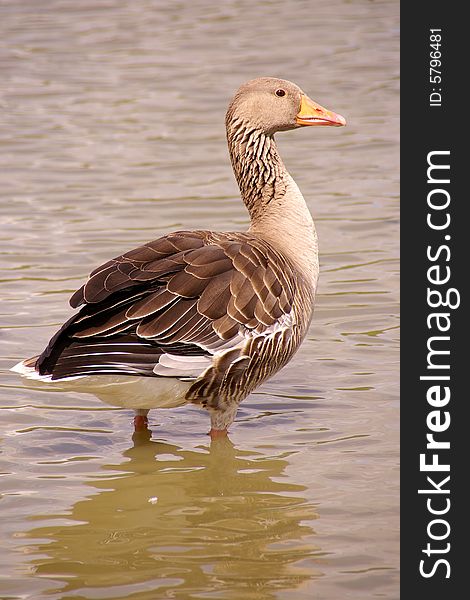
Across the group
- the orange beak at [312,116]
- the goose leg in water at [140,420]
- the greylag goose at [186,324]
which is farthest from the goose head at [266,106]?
the goose leg in water at [140,420]

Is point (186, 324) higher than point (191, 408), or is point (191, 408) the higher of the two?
point (186, 324)

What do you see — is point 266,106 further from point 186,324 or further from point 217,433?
point 217,433

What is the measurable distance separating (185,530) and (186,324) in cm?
110

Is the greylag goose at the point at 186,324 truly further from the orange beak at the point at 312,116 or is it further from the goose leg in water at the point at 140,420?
the orange beak at the point at 312,116

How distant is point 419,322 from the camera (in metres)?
6.57

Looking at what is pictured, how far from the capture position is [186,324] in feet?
20.4

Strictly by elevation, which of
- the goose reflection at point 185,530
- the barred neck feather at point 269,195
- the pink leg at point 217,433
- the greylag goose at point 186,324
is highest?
the barred neck feather at point 269,195

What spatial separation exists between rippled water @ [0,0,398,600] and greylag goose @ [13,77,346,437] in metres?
0.46

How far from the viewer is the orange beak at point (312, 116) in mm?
7660

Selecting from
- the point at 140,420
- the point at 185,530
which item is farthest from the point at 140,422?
the point at 185,530

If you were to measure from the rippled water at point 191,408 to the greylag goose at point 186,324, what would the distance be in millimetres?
458

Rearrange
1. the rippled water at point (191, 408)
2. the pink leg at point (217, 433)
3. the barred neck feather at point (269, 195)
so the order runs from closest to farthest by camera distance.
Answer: the rippled water at point (191, 408) → the pink leg at point (217, 433) → the barred neck feather at point (269, 195)

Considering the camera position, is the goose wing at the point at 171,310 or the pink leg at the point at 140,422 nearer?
the goose wing at the point at 171,310

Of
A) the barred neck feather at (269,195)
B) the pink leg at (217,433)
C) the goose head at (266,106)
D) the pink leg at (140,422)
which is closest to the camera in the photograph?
the pink leg at (217,433)
